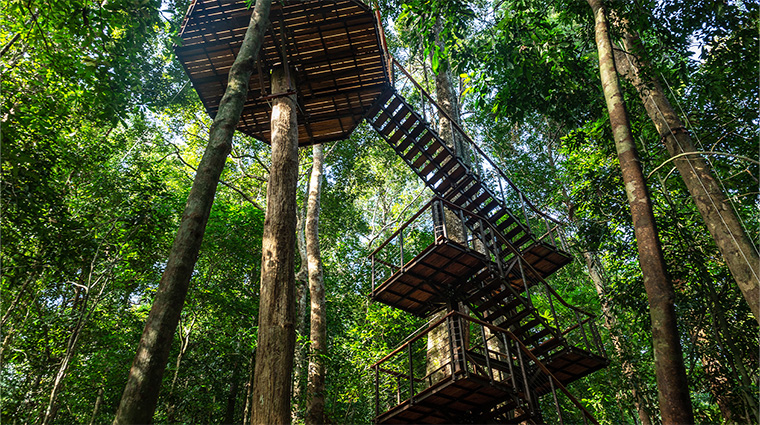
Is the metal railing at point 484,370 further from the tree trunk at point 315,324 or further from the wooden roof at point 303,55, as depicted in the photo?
the wooden roof at point 303,55

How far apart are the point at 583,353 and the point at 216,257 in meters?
11.5

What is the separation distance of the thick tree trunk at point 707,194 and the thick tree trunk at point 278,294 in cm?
499

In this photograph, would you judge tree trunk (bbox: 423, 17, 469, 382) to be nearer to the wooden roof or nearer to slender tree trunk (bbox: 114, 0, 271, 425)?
the wooden roof

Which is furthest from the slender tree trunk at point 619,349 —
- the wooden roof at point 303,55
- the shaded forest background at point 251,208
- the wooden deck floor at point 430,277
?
the wooden roof at point 303,55

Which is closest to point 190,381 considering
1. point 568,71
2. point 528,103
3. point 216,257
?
point 216,257

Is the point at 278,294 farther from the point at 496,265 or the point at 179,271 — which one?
the point at 496,265

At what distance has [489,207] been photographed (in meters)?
10.5

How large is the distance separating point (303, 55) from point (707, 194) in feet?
22.6

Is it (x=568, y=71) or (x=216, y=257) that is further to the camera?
(x=216, y=257)

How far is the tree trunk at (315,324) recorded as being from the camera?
1034cm

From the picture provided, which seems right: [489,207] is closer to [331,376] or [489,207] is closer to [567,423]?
[331,376]

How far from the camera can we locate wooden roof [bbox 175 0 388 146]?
753 centimetres

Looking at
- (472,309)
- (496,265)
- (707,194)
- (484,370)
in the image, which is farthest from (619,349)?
(707,194)

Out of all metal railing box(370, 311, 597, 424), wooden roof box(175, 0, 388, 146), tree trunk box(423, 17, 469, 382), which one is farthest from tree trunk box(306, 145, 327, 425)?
wooden roof box(175, 0, 388, 146)
